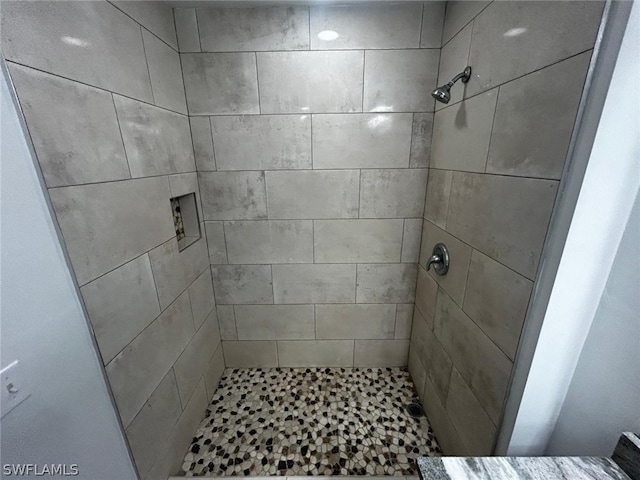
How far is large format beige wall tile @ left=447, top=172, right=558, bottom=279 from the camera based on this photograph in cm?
72

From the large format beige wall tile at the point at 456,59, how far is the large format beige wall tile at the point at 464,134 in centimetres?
6

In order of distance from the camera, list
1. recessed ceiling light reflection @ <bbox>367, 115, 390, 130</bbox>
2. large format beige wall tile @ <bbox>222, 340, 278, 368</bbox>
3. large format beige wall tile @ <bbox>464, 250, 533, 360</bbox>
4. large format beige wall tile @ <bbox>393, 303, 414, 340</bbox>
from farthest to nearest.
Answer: large format beige wall tile @ <bbox>222, 340, 278, 368</bbox> → large format beige wall tile @ <bbox>393, 303, 414, 340</bbox> → recessed ceiling light reflection @ <bbox>367, 115, 390, 130</bbox> → large format beige wall tile @ <bbox>464, 250, 533, 360</bbox>

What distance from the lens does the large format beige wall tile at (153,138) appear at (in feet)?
3.13

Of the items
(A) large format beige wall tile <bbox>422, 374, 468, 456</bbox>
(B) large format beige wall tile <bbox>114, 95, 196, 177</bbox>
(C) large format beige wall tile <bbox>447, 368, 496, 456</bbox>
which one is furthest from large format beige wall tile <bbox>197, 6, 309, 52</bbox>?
(A) large format beige wall tile <bbox>422, 374, 468, 456</bbox>

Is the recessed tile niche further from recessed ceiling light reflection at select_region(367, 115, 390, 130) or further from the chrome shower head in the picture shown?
the chrome shower head

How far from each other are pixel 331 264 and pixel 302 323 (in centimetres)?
52

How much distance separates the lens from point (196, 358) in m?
1.46

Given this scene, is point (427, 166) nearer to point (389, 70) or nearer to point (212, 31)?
point (389, 70)

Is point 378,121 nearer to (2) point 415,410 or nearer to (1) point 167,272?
(1) point 167,272

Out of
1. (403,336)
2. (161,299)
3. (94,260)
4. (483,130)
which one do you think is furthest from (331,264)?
(94,260)

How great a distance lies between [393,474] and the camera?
1224 mm

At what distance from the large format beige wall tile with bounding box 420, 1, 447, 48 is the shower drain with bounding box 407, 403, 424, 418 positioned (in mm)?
2211

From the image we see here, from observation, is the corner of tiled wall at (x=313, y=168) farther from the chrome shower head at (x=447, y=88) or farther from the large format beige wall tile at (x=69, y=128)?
the large format beige wall tile at (x=69, y=128)

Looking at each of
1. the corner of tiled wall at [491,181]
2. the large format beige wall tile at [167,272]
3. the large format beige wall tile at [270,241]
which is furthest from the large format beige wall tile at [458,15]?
the large format beige wall tile at [167,272]
